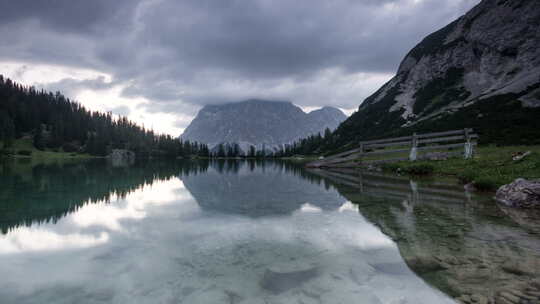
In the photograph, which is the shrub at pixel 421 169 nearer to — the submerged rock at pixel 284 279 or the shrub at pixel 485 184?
the shrub at pixel 485 184

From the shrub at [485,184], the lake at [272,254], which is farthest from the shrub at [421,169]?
the lake at [272,254]

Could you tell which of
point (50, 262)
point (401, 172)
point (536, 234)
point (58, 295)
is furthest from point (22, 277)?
point (401, 172)

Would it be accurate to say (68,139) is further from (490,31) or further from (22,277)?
(490,31)

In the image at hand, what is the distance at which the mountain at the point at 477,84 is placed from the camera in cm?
6375

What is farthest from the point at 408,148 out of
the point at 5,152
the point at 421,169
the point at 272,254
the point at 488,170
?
the point at 5,152

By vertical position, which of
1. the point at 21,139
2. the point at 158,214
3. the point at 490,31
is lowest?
the point at 158,214

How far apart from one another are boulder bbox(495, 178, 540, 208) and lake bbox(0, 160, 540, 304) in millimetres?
785

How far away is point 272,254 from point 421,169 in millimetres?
25234

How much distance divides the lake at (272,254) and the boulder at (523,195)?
2.57 ft

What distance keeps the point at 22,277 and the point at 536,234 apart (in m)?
13.0

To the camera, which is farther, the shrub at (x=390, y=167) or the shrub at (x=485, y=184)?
the shrub at (x=390, y=167)

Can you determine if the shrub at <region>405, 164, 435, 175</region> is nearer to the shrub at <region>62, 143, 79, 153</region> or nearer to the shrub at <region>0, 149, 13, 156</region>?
the shrub at <region>0, 149, 13, 156</region>

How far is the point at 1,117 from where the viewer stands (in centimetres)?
16438

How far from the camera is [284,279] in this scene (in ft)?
18.4
